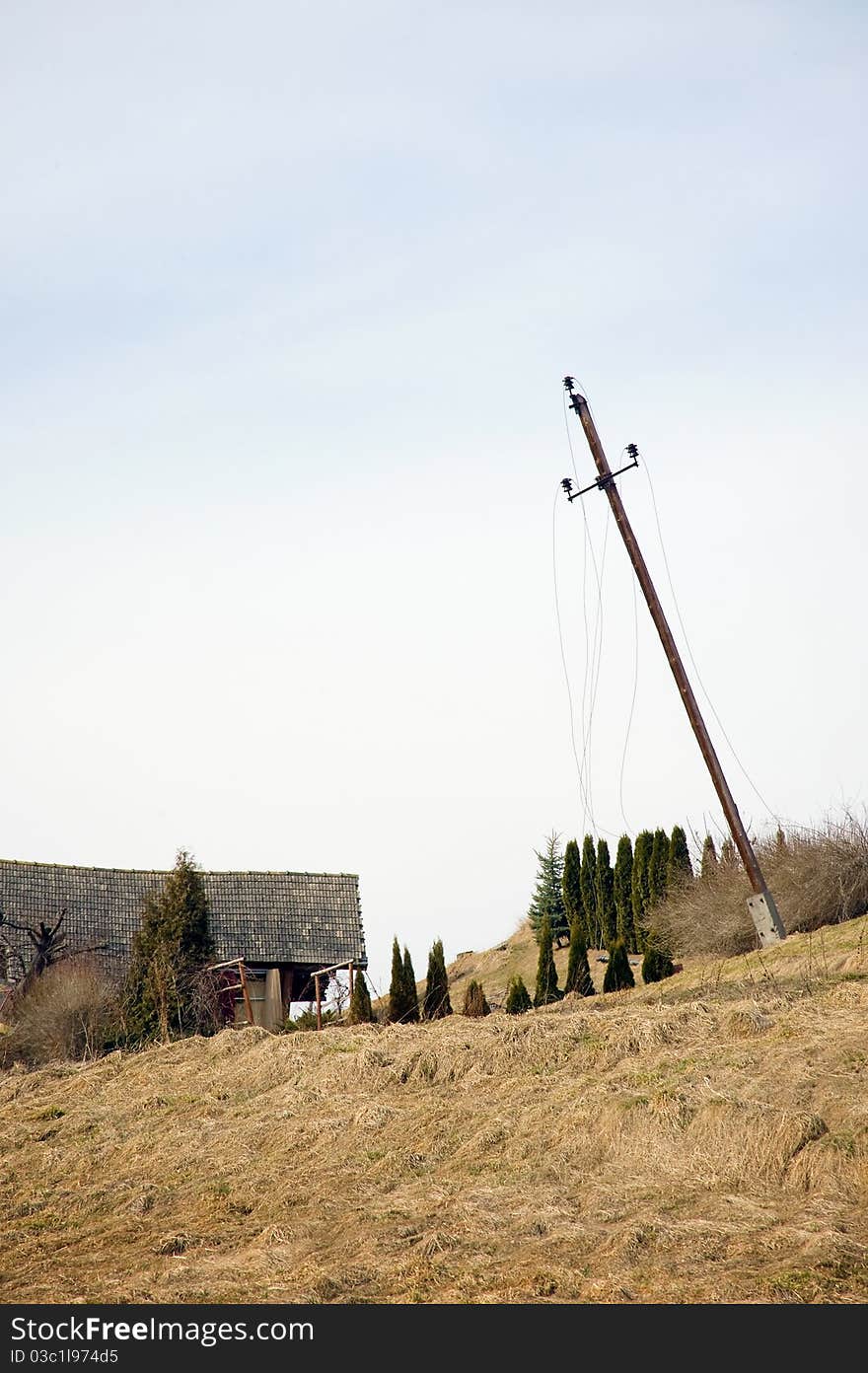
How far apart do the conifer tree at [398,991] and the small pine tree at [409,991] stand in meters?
0.05

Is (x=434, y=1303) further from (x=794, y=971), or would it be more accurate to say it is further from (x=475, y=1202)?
(x=794, y=971)

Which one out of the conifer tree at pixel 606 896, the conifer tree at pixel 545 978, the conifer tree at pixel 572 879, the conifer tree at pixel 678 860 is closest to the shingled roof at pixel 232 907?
the conifer tree at pixel 572 879

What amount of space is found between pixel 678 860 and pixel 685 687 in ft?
42.4

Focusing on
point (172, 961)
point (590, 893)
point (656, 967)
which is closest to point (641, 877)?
point (590, 893)

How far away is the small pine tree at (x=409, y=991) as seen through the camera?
26000 millimetres

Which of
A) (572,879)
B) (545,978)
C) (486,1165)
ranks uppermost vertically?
(572,879)

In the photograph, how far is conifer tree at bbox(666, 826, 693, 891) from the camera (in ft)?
113

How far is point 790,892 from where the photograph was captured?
26094mm

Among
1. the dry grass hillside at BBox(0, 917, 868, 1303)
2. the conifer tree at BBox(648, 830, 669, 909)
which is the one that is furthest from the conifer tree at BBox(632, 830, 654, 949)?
the dry grass hillside at BBox(0, 917, 868, 1303)

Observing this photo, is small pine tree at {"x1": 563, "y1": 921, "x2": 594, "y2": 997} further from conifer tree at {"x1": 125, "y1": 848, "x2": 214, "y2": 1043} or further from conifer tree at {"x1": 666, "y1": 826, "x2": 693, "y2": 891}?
conifer tree at {"x1": 125, "y1": 848, "x2": 214, "y2": 1043}

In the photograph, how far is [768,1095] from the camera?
11.5 metres

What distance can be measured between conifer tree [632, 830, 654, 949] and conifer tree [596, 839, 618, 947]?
4.30 ft

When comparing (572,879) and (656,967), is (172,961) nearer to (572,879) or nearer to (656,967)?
(656,967)

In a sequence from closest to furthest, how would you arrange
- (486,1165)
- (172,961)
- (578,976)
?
1. (486,1165)
2. (172,961)
3. (578,976)
